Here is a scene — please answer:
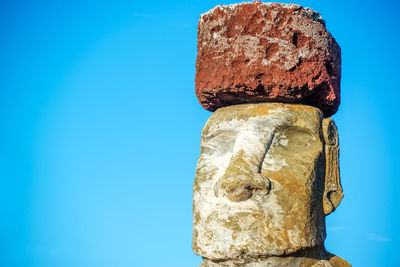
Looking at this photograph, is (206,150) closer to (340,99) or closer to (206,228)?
(206,228)

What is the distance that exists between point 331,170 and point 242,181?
3.46ft

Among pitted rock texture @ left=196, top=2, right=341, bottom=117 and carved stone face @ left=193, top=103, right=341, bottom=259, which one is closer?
carved stone face @ left=193, top=103, right=341, bottom=259

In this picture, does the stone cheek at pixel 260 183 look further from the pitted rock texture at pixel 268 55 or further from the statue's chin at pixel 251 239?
the pitted rock texture at pixel 268 55

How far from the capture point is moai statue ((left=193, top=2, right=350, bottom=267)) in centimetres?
520

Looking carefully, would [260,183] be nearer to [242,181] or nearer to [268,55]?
[242,181]

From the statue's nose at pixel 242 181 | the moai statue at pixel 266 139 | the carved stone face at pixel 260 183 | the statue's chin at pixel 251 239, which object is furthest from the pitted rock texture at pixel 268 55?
the statue's chin at pixel 251 239

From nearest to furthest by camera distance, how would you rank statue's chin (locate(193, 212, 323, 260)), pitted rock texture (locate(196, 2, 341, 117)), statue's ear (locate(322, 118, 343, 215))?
statue's chin (locate(193, 212, 323, 260)) < pitted rock texture (locate(196, 2, 341, 117)) < statue's ear (locate(322, 118, 343, 215))

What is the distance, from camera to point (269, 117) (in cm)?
564

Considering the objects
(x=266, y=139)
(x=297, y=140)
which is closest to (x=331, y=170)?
(x=297, y=140)

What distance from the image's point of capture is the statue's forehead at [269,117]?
5609 mm

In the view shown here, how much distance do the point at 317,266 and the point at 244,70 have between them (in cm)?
195

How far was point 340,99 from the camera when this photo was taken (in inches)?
247

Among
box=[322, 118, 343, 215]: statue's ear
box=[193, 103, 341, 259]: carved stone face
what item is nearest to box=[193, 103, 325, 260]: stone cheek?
box=[193, 103, 341, 259]: carved stone face

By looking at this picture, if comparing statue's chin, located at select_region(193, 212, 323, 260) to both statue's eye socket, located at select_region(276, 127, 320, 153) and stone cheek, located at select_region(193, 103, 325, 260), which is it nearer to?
stone cheek, located at select_region(193, 103, 325, 260)
